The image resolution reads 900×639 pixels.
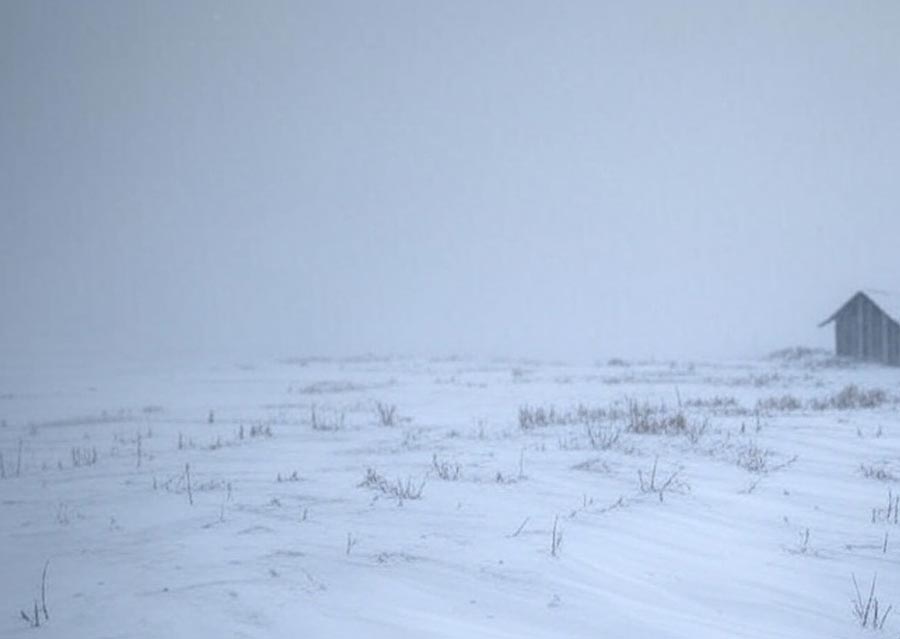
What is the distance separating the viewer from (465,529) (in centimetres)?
598

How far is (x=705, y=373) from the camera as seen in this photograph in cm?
2892

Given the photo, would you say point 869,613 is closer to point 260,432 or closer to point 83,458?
point 260,432

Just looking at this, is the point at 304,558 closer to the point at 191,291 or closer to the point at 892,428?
the point at 892,428

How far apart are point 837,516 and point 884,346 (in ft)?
111

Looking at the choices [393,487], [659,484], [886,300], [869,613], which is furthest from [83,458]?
[886,300]

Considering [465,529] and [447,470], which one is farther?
[447,470]

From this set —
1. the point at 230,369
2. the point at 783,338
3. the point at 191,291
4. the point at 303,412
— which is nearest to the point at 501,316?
the point at 783,338

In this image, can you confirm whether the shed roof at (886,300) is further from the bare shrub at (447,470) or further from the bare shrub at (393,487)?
the bare shrub at (393,487)

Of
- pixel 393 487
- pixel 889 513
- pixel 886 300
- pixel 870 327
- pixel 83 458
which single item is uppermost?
pixel 886 300

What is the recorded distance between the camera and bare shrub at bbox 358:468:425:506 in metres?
7.02

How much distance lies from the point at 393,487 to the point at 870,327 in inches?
1470

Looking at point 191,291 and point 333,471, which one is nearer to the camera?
point 333,471

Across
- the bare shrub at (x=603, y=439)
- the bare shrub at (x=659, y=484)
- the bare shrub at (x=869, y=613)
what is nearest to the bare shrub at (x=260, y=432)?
the bare shrub at (x=603, y=439)

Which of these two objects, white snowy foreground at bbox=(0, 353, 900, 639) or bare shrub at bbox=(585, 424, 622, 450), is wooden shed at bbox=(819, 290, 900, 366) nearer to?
white snowy foreground at bbox=(0, 353, 900, 639)
